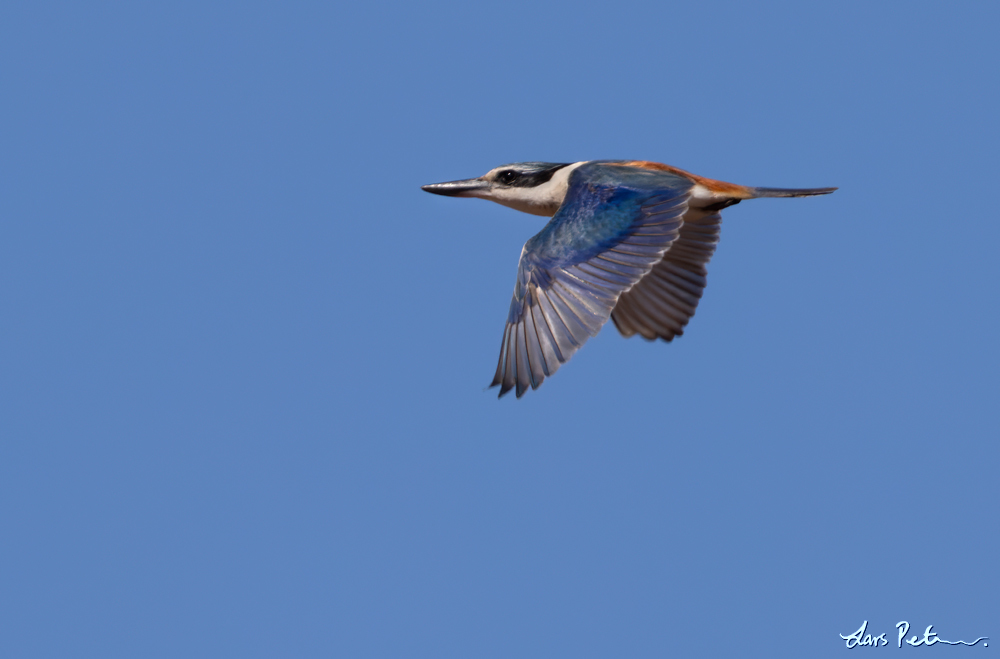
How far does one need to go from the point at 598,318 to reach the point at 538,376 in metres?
0.63

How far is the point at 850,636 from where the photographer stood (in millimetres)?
10156

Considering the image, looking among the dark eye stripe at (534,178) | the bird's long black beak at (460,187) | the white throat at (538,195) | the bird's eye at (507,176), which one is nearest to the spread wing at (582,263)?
the white throat at (538,195)

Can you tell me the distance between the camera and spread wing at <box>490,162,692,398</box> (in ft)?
29.4

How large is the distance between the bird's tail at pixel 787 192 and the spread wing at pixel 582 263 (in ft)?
2.26

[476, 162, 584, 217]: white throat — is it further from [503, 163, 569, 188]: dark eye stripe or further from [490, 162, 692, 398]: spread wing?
[490, 162, 692, 398]: spread wing

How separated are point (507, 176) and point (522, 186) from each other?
19cm

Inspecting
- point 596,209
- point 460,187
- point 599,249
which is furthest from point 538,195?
point 599,249

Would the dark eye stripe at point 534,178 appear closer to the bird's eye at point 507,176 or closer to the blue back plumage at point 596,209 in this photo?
the bird's eye at point 507,176

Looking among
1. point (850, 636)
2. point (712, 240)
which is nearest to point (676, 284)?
point (712, 240)

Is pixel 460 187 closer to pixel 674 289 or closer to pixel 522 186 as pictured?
pixel 522 186

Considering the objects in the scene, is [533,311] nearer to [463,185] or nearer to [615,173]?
[615,173]

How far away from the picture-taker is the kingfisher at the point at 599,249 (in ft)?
29.7

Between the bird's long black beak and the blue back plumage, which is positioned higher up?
the bird's long black beak

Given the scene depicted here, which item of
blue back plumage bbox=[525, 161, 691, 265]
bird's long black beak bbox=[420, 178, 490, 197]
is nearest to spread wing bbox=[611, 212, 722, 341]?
blue back plumage bbox=[525, 161, 691, 265]
